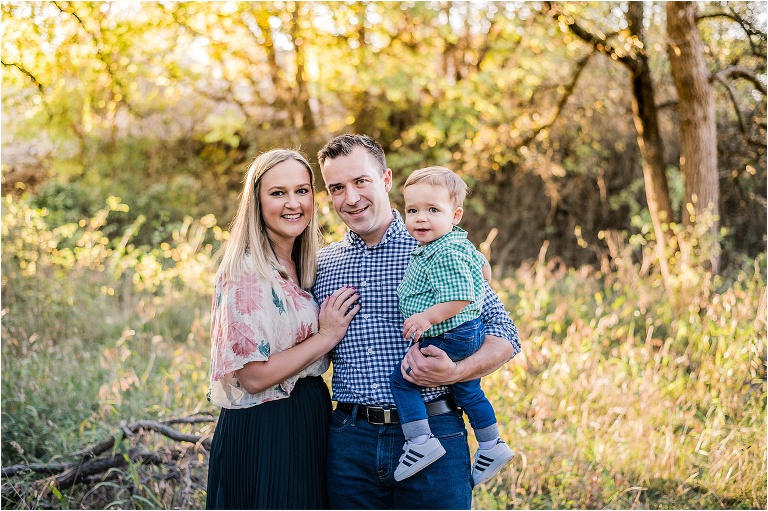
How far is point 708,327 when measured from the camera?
5605mm

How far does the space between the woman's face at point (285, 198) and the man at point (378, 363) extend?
0.13m

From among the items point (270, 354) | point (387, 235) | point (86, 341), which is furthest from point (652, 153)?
point (270, 354)

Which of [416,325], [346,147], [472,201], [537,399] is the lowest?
[537,399]

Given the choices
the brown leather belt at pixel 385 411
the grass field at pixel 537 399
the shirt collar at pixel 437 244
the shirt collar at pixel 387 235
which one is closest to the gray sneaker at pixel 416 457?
the brown leather belt at pixel 385 411

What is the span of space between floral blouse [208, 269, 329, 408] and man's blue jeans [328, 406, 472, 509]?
12.4 inches

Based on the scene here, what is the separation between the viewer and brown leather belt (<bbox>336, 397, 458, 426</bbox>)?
Result: 2.59m

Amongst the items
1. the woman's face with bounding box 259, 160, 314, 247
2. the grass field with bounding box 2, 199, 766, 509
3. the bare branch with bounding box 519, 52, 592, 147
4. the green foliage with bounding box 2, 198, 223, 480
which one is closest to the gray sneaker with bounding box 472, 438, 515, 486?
the woman's face with bounding box 259, 160, 314, 247

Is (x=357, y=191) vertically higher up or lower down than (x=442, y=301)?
higher up

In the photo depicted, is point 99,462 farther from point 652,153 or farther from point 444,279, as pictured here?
point 652,153

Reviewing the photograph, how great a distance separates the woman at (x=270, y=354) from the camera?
2.53m

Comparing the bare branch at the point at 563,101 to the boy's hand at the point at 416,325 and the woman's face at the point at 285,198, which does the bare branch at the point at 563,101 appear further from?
the boy's hand at the point at 416,325

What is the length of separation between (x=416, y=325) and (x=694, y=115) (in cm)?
549

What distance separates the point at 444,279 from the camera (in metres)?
2.54

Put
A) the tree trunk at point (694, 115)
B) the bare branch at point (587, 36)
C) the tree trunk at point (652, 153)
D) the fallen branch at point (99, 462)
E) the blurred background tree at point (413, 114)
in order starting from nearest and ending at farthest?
the fallen branch at point (99, 462) < the bare branch at point (587, 36) < the tree trunk at point (694, 115) < the tree trunk at point (652, 153) < the blurred background tree at point (413, 114)
